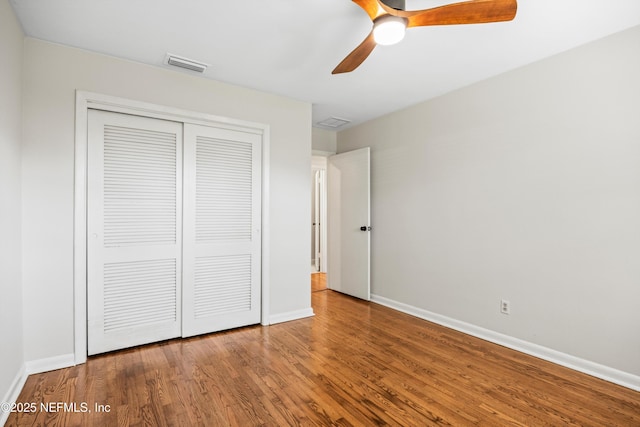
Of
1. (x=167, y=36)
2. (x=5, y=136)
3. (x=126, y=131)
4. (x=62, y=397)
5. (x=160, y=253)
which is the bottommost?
(x=62, y=397)

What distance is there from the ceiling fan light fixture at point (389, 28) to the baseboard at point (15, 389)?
3041 millimetres

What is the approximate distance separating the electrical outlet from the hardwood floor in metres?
0.33

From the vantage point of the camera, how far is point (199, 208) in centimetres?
313

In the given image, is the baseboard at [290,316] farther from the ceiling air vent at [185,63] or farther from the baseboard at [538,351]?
the ceiling air vent at [185,63]

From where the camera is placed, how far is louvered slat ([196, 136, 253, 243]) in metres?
3.14

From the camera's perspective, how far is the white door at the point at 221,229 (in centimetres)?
307

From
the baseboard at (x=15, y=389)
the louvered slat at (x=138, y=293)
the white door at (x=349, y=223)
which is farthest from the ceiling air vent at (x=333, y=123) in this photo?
the baseboard at (x=15, y=389)

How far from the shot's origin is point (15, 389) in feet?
6.72

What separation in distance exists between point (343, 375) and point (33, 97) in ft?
10.3

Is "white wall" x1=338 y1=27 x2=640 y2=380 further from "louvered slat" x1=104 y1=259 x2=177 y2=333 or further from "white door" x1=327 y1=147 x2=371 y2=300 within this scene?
"louvered slat" x1=104 y1=259 x2=177 y2=333

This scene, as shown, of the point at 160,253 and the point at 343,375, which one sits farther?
the point at 160,253

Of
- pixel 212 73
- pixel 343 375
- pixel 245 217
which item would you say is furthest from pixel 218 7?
pixel 343 375

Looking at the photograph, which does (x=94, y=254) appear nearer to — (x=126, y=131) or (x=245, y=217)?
(x=126, y=131)

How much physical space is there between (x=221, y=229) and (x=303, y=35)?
1962 mm
